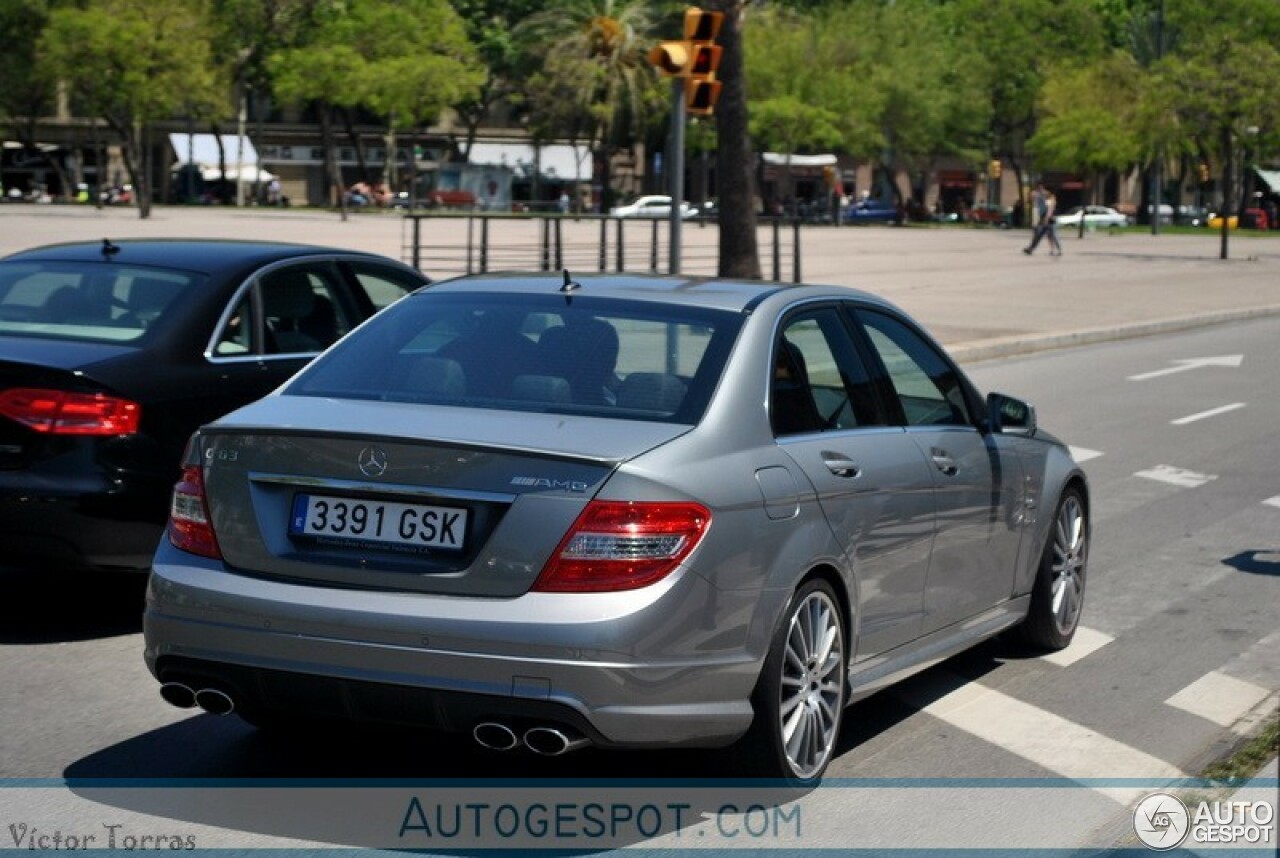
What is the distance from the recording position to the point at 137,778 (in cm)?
571

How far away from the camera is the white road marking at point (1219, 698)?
6.79 meters

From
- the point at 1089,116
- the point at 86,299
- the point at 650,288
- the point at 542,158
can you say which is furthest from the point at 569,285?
the point at 542,158

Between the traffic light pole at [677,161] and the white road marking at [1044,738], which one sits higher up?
the traffic light pole at [677,161]

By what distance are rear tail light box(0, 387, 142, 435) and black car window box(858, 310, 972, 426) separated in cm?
288

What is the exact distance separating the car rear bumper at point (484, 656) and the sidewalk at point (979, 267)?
17.0 metres

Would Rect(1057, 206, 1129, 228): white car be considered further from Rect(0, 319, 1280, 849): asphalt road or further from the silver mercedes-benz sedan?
the silver mercedes-benz sedan

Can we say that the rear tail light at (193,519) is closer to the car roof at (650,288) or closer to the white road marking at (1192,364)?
the car roof at (650,288)

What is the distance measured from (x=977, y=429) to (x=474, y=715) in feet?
8.59

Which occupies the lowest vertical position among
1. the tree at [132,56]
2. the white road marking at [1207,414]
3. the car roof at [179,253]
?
the white road marking at [1207,414]

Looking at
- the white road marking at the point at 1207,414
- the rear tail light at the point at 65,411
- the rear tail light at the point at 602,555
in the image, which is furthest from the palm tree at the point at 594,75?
the rear tail light at the point at 602,555

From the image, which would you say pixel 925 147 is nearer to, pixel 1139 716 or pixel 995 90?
pixel 995 90

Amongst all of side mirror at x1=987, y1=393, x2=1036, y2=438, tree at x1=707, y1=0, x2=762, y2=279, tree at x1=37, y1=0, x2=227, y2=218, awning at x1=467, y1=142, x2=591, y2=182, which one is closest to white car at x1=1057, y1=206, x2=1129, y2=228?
awning at x1=467, y1=142, x2=591, y2=182

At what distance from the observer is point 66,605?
8.47m

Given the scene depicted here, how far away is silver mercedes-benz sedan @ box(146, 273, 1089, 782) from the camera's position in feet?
16.1
